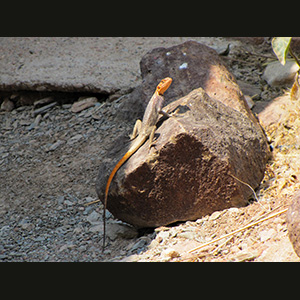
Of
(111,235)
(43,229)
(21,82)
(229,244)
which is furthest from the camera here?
(21,82)

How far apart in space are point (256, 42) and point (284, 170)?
3.85 metres

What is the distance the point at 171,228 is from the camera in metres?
4.64

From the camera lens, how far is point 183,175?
451 centimetres

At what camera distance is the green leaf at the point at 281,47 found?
549 cm

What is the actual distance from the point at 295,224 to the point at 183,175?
1.16m

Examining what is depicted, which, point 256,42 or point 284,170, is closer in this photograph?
point 284,170

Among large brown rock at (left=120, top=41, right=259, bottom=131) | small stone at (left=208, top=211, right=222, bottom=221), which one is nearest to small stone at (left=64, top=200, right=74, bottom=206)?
large brown rock at (left=120, top=41, right=259, bottom=131)

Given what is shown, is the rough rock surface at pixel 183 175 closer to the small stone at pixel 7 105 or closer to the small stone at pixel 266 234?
the small stone at pixel 266 234

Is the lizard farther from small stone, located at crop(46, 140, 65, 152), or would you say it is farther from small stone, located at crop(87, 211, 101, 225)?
small stone, located at crop(46, 140, 65, 152)

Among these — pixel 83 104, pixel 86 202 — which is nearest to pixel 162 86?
pixel 86 202

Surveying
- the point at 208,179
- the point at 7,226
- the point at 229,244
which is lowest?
the point at 7,226

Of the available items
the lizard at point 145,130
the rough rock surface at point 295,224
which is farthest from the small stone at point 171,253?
the rough rock surface at point 295,224

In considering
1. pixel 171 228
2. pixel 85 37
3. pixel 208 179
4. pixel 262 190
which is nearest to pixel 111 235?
pixel 171 228

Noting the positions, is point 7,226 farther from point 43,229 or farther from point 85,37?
point 85,37
